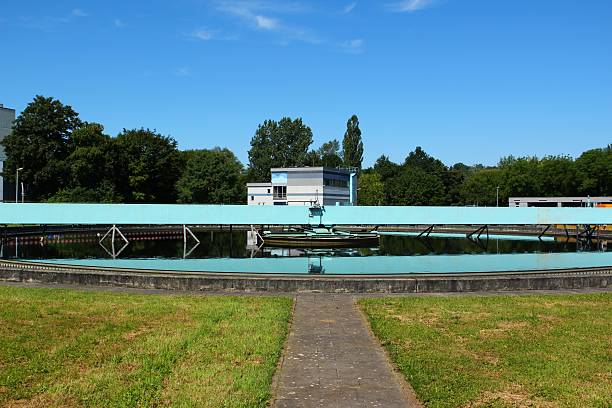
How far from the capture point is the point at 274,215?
44812 millimetres

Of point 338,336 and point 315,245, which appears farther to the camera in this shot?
point 315,245

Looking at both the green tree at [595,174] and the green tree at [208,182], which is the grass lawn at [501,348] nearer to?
the green tree at [208,182]

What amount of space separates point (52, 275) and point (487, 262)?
2480 centimetres

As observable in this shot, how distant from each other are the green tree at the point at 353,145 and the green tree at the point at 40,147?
5609 centimetres

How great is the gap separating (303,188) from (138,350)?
65.0m

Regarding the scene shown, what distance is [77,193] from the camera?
66.9 m

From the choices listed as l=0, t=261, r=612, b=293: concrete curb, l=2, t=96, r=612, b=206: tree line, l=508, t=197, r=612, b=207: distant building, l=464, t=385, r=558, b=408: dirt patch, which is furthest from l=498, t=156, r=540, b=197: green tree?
l=464, t=385, r=558, b=408: dirt patch

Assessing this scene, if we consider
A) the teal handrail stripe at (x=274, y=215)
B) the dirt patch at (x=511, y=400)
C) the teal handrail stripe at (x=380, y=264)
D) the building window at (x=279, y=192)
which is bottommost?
the teal handrail stripe at (x=380, y=264)

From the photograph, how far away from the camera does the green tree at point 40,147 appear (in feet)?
231

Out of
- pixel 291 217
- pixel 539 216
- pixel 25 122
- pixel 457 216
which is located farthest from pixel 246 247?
pixel 25 122

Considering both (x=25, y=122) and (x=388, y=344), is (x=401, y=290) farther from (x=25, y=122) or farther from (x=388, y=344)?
(x=25, y=122)

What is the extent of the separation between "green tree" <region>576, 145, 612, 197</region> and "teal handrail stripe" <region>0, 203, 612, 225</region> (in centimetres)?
5566

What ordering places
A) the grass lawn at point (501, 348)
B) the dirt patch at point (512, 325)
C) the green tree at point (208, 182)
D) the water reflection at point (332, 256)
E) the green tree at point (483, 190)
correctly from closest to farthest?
1. the grass lawn at point (501, 348)
2. the dirt patch at point (512, 325)
3. the water reflection at point (332, 256)
4. the green tree at point (208, 182)
5. the green tree at point (483, 190)

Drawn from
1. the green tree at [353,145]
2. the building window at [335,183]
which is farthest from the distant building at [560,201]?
the building window at [335,183]
